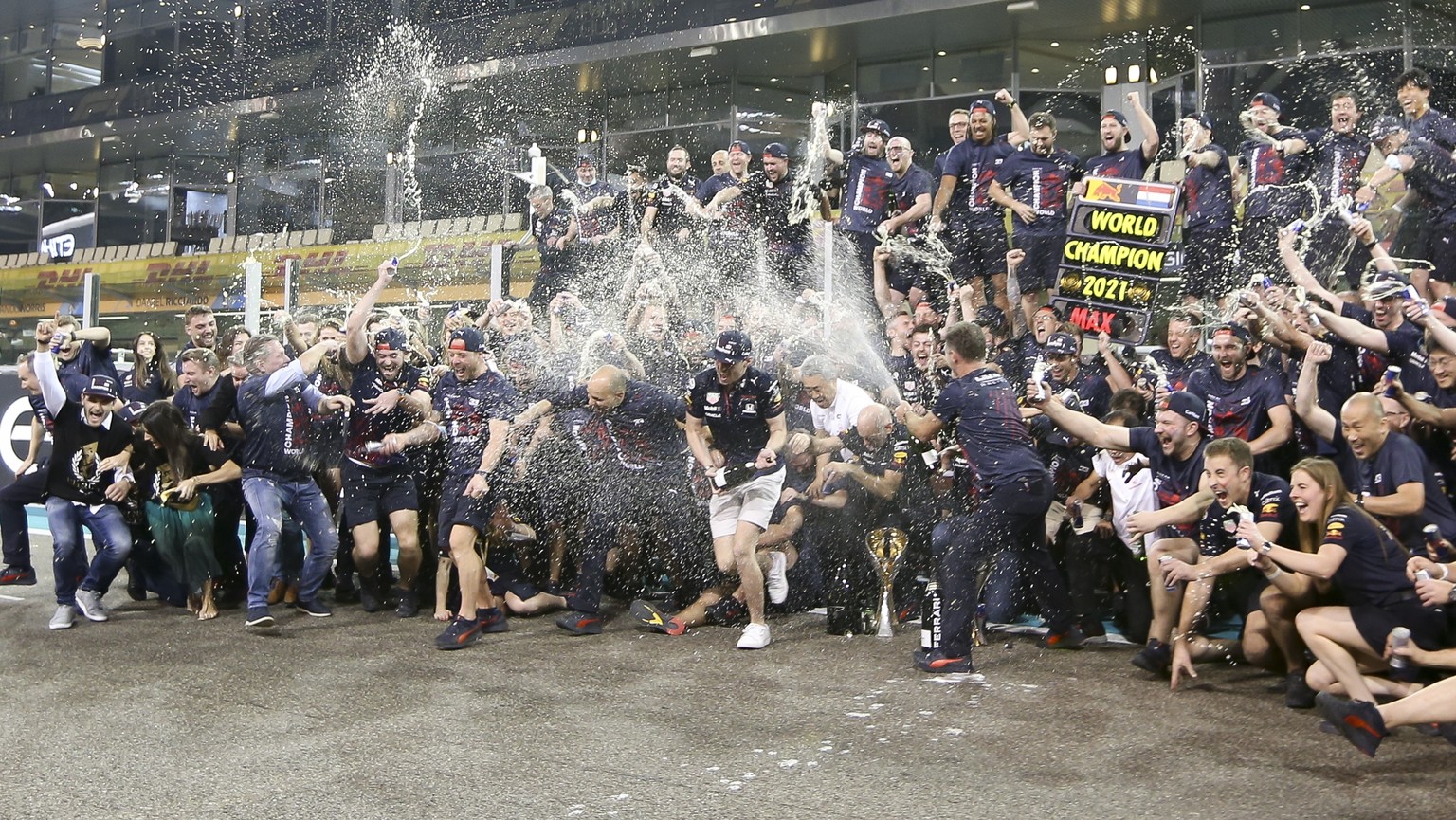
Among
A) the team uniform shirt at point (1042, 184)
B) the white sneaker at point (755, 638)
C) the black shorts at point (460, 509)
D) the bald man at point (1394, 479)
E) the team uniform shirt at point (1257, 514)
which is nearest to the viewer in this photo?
the bald man at point (1394, 479)

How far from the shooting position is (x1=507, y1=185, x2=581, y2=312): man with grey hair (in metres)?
12.9

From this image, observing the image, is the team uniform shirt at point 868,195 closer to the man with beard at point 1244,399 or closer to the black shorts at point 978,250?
the black shorts at point 978,250

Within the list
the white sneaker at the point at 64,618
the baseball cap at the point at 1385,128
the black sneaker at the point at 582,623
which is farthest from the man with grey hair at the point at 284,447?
the baseball cap at the point at 1385,128

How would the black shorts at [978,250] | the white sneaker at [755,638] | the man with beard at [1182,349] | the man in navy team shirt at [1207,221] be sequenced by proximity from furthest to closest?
the black shorts at [978,250]
the man in navy team shirt at [1207,221]
the man with beard at [1182,349]
the white sneaker at [755,638]

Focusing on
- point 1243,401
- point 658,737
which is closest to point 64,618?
point 658,737

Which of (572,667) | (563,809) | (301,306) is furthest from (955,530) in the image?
(301,306)

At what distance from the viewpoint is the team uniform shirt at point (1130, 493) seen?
754 centimetres

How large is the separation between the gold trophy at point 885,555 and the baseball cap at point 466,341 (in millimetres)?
2931

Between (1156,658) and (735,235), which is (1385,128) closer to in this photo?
(1156,658)

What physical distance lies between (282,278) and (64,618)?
22.1 ft

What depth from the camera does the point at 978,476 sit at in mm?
7203

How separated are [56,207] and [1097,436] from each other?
31122 millimetres

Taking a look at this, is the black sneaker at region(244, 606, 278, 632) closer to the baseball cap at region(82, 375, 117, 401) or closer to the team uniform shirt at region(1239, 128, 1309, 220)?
the baseball cap at region(82, 375, 117, 401)

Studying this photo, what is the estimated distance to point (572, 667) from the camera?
7.33 metres
